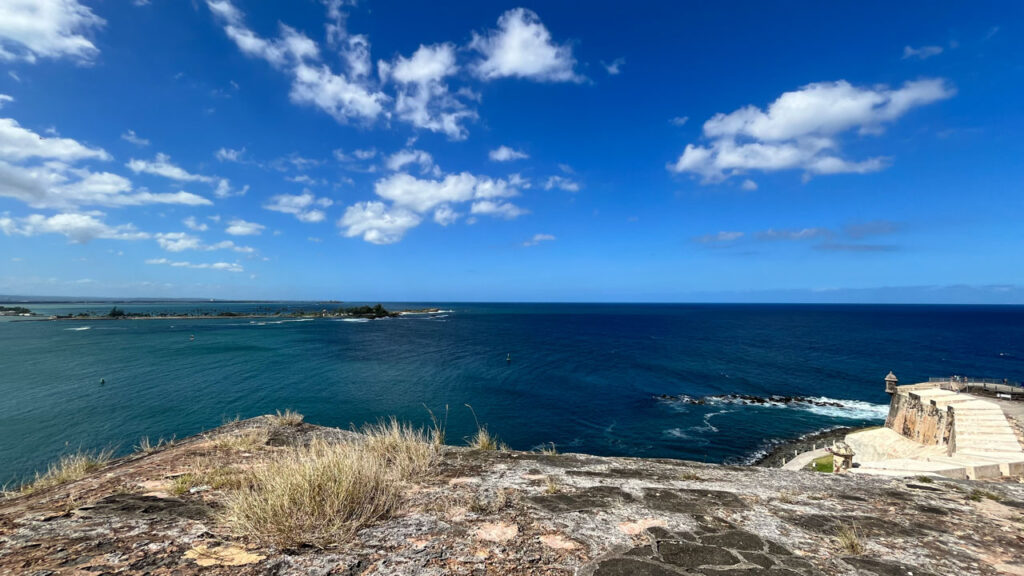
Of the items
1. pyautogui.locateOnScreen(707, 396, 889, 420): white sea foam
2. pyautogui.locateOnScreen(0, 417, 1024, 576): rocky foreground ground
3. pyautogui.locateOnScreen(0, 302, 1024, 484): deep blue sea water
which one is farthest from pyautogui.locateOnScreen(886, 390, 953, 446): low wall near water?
pyautogui.locateOnScreen(0, 417, 1024, 576): rocky foreground ground

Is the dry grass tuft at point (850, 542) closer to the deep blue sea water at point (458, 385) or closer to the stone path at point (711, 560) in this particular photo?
the stone path at point (711, 560)

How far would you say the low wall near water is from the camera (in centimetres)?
1916

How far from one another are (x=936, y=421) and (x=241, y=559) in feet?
98.9

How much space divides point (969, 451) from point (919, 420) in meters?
10.9

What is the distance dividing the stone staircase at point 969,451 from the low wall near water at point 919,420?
43cm

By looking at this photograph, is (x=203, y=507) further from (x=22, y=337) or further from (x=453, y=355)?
(x=22, y=337)

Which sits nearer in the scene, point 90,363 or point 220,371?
point 220,371

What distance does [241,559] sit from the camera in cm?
320

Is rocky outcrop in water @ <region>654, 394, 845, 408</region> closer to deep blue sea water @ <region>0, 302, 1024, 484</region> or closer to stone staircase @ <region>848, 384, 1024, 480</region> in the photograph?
deep blue sea water @ <region>0, 302, 1024, 484</region>

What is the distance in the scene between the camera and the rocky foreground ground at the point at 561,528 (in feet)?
10.6

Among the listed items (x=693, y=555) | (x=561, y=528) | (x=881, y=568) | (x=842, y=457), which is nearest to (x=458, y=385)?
(x=842, y=457)

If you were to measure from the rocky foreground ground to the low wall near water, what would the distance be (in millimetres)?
19325

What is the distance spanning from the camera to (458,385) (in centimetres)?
3691

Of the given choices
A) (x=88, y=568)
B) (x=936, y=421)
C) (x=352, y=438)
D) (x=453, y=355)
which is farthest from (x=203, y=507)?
(x=453, y=355)
